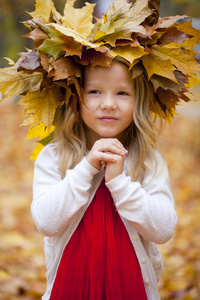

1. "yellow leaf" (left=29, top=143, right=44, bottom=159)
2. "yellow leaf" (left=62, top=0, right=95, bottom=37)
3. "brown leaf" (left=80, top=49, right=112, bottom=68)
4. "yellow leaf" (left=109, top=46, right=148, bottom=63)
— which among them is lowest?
"yellow leaf" (left=29, top=143, right=44, bottom=159)

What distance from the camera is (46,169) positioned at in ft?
6.15

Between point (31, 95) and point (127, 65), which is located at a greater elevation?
point (127, 65)

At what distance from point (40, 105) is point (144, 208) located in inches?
28.9

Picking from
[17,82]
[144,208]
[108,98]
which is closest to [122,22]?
[108,98]

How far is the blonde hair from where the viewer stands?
187cm

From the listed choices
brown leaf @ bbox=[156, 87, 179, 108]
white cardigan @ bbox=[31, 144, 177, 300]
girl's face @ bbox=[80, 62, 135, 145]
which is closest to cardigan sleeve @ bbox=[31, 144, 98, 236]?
white cardigan @ bbox=[31, 144, 177, 300]

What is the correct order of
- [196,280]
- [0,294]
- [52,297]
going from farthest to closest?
[196,280] < [0,294] < [52,297]

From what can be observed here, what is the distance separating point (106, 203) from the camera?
1.85 meters

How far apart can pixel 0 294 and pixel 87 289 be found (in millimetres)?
1458

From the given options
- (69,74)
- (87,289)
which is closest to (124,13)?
(69,74)

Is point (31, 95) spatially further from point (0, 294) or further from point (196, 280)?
point (196, 280)

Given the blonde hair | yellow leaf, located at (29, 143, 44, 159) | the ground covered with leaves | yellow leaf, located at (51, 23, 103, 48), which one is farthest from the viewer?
the ground covered with leaves

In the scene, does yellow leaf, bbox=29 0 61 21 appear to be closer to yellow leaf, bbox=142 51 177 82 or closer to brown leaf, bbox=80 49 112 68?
brown leaf, bbox=80 49 112 68

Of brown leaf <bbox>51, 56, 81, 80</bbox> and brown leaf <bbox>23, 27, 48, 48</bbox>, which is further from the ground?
brown leaf <bbox>23, 27, 48, 48</bbox>
